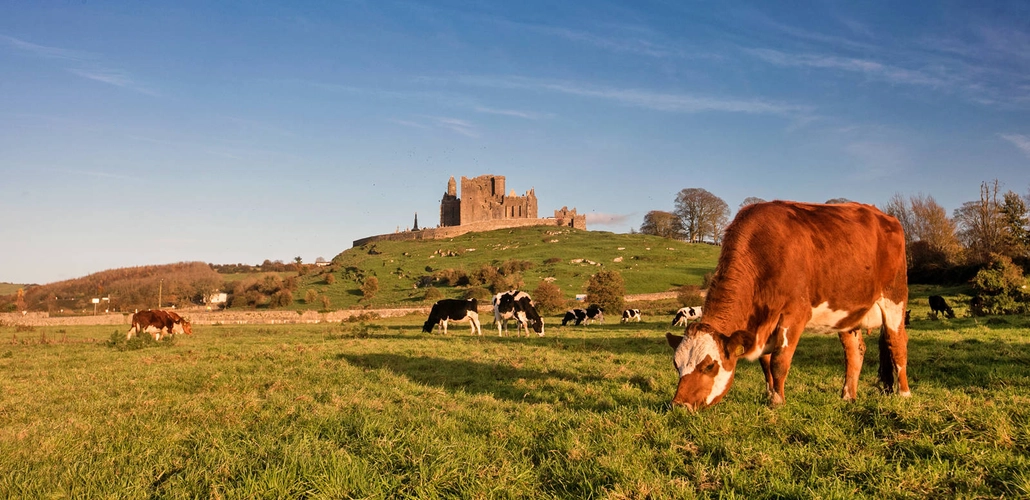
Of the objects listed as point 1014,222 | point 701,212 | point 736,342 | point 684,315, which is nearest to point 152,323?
point 736,342

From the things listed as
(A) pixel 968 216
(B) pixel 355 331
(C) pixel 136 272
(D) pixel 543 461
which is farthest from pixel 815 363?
(C) pixel 136 272

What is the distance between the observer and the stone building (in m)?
147

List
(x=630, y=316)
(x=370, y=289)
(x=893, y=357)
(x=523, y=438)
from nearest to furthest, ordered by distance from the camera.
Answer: (x=523, y=438), (x=893, y=357), (x=630, y=316), (x=370, y=289)

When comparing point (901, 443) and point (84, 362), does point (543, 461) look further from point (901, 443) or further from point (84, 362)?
point (84, 362)

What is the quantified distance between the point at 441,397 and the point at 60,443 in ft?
14.7

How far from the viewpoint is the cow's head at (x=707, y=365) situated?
6.03 meters

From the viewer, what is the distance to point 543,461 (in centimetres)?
469

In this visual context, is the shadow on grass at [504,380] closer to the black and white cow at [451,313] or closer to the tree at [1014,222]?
the black and white cow at [451,313]

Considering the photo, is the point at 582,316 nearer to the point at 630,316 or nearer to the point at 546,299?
the point at 630,316

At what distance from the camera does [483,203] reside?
489 ft

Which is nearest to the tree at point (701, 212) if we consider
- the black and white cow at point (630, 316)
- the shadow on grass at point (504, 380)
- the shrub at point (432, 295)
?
the shrub at point (432, 295)

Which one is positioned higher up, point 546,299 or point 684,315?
point 546,299

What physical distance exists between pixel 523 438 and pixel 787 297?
3.41 meters

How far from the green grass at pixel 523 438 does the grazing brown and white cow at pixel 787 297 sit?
44 centimetres
